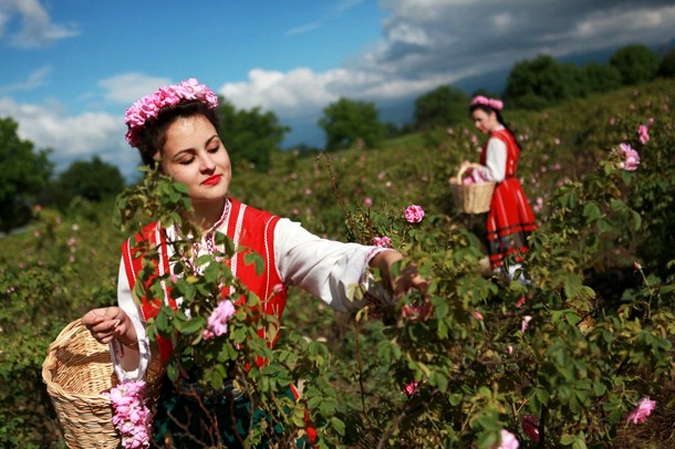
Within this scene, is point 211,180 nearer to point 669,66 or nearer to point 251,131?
point 669,66

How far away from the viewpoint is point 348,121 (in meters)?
64.2

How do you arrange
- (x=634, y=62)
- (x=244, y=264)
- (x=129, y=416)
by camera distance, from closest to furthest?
1. (x=129, y=416)
2. (x=244, y=264)
3. (x=634, y=62)

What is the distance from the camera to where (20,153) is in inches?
1848

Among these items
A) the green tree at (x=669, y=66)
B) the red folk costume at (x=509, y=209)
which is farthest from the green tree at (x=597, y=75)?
the red folk costume at (x=509, y=209)

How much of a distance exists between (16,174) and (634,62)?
56203mm

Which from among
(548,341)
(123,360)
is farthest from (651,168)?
(123,360)

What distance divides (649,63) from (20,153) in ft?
184

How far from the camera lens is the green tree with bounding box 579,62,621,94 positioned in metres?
54.9

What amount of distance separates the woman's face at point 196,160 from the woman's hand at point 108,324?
448 millimetres

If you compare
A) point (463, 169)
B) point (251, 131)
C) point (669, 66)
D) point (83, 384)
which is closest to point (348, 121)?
point (251, 131)

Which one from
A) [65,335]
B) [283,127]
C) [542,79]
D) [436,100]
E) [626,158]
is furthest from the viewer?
[436,100]

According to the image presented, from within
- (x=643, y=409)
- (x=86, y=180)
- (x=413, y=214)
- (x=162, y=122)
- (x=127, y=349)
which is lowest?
(x=643, y=409)

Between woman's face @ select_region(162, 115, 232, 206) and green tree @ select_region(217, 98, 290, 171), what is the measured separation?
53135 mm

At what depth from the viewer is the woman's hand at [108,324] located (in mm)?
1863
